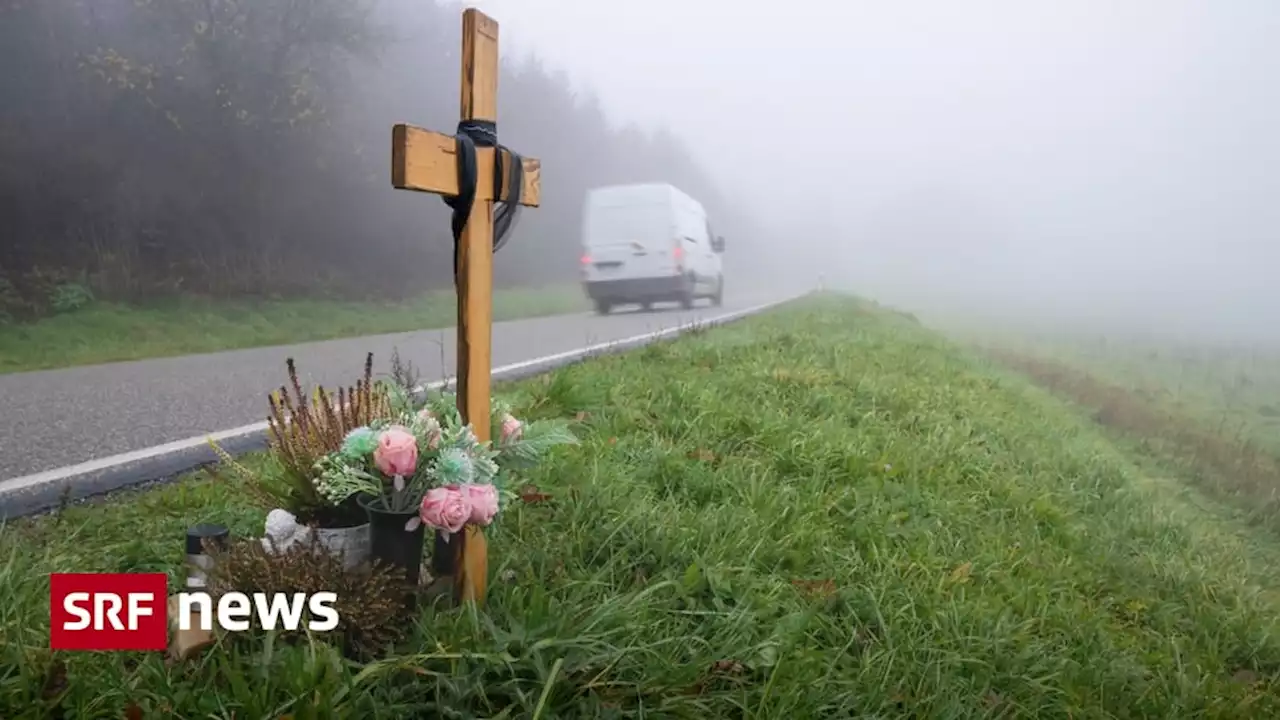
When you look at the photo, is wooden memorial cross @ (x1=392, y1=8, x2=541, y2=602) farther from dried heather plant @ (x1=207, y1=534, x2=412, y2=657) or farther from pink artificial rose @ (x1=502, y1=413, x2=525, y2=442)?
dried heather plant @ (x1=207, y1=534, x2=412, y2=657)

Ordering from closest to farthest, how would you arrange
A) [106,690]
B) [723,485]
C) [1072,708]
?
[106,690] → [1072,708] → [723,485]

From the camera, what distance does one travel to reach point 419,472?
2.30 meters

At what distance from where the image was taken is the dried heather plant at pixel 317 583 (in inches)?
82.8

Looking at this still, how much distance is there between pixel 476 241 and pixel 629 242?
1259 cm

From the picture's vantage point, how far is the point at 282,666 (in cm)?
195

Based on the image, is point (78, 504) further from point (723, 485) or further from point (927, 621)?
point (927, 621)

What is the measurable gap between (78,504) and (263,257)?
36.0ft

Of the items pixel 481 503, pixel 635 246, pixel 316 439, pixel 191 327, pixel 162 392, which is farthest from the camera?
pixel 635 246

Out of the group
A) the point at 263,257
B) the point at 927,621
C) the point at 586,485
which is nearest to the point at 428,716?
the point at 586,485

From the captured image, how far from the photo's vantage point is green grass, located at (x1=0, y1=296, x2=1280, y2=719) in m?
2.02

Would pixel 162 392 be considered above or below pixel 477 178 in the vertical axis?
below

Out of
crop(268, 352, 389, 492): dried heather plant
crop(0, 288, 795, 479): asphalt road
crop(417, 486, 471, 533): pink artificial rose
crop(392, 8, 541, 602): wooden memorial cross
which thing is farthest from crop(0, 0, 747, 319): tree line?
crop(417, 486, 471, 533): pink artificial rose

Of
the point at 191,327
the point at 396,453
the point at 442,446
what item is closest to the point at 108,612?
the point at 396,453

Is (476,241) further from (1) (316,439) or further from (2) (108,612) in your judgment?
(2) (108,612)
